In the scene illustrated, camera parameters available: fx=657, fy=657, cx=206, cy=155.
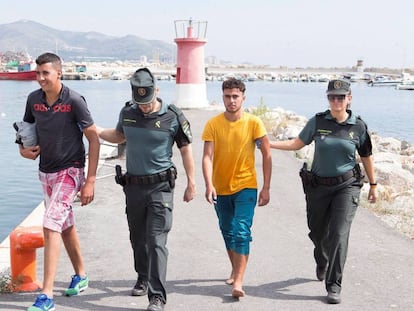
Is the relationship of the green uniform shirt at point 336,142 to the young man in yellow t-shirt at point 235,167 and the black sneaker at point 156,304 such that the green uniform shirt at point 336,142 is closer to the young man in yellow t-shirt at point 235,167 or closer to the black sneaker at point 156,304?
the young man in yellow t-shirt at point 235,167

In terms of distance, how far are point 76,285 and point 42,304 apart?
0.65 metres

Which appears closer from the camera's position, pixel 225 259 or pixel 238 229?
pixel 238 229

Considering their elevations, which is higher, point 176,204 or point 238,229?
point 238,229

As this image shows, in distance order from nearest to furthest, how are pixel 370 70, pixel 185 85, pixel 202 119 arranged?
pixel 202 119, pixel 185 85, pixel 370 70

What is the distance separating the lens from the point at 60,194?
554 cm

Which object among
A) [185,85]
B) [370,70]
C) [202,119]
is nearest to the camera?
[202,119]

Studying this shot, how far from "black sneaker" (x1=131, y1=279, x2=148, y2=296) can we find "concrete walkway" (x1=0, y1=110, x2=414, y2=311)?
0.31 feet

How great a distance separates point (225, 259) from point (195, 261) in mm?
334

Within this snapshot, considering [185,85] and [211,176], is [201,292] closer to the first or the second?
[211,176]

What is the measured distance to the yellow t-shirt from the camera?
5.88 m

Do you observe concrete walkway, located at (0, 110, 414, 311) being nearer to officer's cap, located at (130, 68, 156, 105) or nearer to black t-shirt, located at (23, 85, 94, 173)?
black t-shirt, located at (23, 85, 94, 173)

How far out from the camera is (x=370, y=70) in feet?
634

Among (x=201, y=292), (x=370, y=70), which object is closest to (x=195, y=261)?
(x=201, y=292)

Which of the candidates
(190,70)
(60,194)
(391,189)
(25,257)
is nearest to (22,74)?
(190,70)
